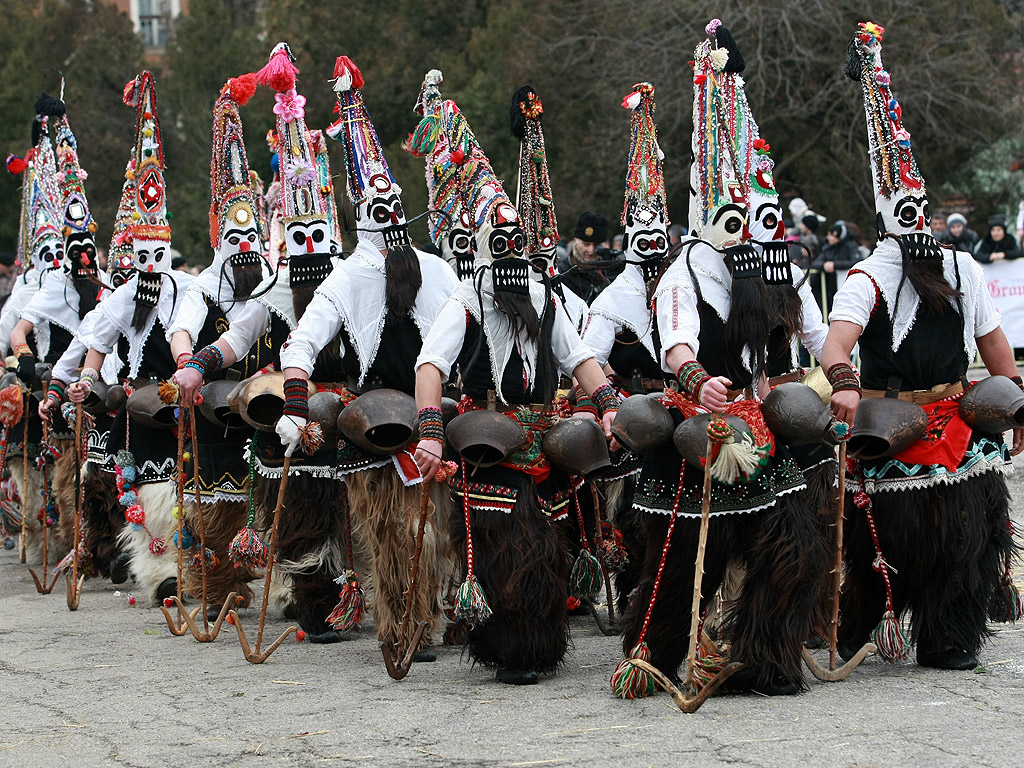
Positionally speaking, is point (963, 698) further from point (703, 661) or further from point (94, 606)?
point (94, 606)

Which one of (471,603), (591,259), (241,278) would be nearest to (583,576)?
(471,603)

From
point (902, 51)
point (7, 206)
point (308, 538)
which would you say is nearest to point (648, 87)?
point (308, 538)

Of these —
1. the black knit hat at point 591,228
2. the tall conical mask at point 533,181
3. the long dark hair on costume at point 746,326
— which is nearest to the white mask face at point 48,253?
the black knit hat at point 591,228

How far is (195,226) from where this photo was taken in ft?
88.0

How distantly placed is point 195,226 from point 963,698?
75.4 feet

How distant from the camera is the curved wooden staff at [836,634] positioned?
19.0ft

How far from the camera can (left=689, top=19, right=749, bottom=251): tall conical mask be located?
5.90m

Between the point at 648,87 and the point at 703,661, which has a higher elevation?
the point at 648,87

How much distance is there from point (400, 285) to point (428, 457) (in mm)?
1227

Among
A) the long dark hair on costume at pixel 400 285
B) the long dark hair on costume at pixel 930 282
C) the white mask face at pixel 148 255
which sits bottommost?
the long dark hair on costume at pixel 930 282

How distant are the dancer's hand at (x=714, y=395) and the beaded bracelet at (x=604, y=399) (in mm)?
847

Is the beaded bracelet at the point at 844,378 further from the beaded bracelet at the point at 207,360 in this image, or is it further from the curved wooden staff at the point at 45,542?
the curved wooden staff at the point at 45,542

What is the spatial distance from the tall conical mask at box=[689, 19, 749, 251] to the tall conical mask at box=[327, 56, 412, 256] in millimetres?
1560

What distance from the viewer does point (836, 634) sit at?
601 cm
